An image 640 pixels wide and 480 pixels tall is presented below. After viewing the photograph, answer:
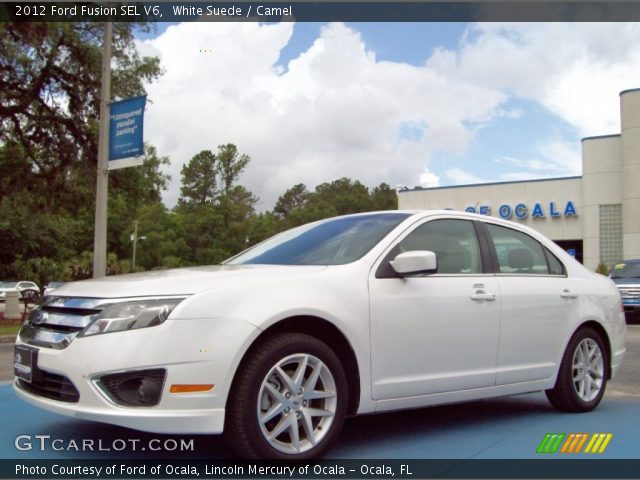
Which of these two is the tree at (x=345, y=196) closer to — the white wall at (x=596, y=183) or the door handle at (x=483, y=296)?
the white wall at (x=596, y=183)

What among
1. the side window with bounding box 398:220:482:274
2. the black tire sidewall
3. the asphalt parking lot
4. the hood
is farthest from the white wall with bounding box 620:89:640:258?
the hood

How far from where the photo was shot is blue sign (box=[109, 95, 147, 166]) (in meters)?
13.8

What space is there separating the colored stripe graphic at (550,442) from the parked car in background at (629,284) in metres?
13.7

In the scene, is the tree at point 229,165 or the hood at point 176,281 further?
the tree at point 229,165

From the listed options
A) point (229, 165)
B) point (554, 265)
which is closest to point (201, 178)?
point (229, 165)

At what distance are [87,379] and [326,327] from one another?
140 cm

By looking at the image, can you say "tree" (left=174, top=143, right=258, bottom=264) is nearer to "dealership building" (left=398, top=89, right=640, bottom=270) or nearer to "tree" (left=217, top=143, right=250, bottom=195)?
"tree" (left=217, top=143, right=250, bottom=195)

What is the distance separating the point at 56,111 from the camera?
19938 millimetres

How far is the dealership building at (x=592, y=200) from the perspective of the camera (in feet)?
125

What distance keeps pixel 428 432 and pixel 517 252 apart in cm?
167

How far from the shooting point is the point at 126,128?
1402 centimetres

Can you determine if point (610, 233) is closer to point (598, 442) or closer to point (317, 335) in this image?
point (598, 442)

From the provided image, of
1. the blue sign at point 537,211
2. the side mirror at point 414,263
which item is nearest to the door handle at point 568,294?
the side mirror at point 414,263

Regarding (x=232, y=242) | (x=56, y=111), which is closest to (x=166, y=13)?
(x=56, y=111)
